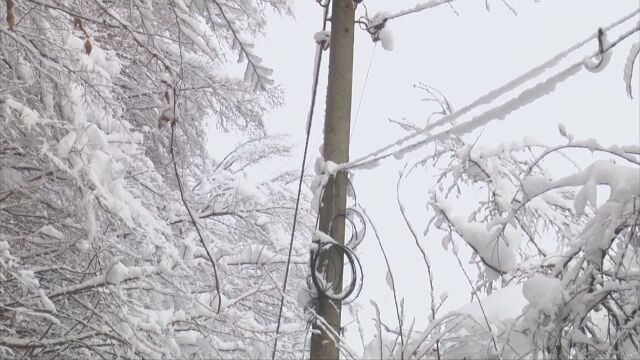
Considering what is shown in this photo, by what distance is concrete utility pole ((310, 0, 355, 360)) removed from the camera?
287 centimetres

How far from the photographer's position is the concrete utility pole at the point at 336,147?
2.87 m

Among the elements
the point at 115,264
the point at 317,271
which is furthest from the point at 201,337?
the point at 317,271

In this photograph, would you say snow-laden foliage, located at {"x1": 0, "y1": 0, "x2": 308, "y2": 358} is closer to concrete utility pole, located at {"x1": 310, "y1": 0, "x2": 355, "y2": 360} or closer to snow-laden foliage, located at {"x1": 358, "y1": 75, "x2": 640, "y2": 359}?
concrete utility pole, located at {"x1": 310, "y1": 0, "x2": 355, "y2": 360}

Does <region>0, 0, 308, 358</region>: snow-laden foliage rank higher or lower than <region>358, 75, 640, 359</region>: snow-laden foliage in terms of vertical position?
higher

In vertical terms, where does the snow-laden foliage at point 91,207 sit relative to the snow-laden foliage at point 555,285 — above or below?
above

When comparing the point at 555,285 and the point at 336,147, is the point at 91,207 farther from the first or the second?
the point at 555,285

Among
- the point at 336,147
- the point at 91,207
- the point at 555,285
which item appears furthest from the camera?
the point at 336,147

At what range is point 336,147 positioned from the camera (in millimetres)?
3025

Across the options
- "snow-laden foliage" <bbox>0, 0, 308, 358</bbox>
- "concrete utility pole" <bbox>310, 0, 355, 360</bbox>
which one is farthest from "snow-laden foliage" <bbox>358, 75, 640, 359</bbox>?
"snow-laden foliage" <bbox>0, 0, 308, 358</bbox>

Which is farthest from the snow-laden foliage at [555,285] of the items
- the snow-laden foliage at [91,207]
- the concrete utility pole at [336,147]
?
the snow-laden foliage at [91,207]

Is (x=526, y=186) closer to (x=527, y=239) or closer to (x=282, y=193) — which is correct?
(x=527, y=239)

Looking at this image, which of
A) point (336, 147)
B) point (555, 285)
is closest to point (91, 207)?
point (336, 147)

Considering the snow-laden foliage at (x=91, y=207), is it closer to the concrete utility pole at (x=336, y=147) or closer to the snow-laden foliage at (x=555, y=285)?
the concrete utility pole at (x=336, y=147)

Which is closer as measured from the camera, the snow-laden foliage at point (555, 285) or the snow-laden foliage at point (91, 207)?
the snow-laden foliage at point (555, 285)
